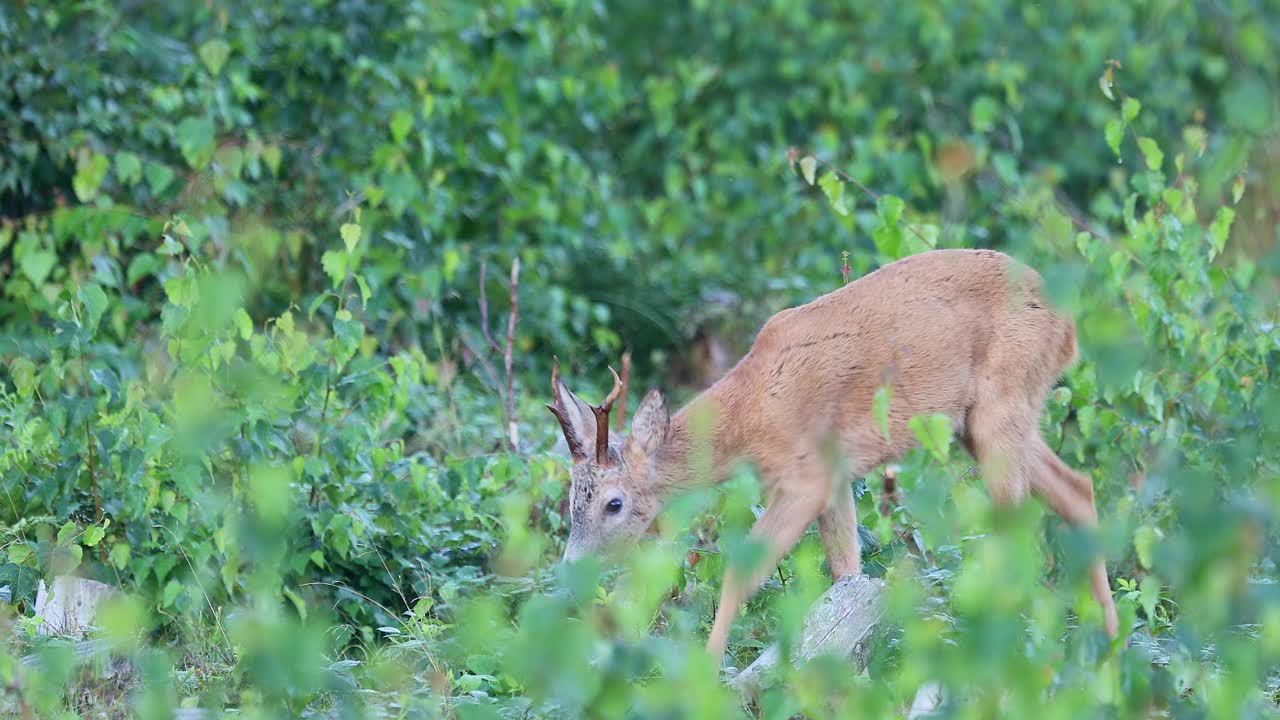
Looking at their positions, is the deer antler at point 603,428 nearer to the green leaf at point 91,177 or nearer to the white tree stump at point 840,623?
the white tree stump at point 840,623

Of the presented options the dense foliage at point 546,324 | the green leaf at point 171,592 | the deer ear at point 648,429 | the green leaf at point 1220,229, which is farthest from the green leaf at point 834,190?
the green leaf at point 171,592

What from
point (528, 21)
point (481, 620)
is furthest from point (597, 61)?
point (481, 620)

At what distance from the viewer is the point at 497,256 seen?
905 centimetres

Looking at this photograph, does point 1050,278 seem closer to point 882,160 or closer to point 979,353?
point 979,353

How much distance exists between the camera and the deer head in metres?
5.33

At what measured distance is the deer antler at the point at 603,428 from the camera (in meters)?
5.04

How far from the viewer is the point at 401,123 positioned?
7.93m

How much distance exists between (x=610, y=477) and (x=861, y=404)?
0.92m

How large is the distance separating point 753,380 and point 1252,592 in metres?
2.59

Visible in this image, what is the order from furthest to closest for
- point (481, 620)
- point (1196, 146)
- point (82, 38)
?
point (82, 38) < point (1196, 146) < point (481, 620)

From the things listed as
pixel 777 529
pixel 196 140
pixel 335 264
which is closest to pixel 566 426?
Answer: pixel 777 529

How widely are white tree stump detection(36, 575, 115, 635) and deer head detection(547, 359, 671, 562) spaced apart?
162 cm

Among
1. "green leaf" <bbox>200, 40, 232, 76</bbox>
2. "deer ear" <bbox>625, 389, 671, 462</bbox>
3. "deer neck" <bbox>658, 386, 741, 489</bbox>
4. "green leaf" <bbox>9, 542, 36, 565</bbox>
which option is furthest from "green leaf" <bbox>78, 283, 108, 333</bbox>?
"green leaf" <bbox>200, 40, 232, 76</bbox>

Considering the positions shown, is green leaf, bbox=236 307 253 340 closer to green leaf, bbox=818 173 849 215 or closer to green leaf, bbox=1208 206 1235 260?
green leaf, bbox=818 173 849 215
